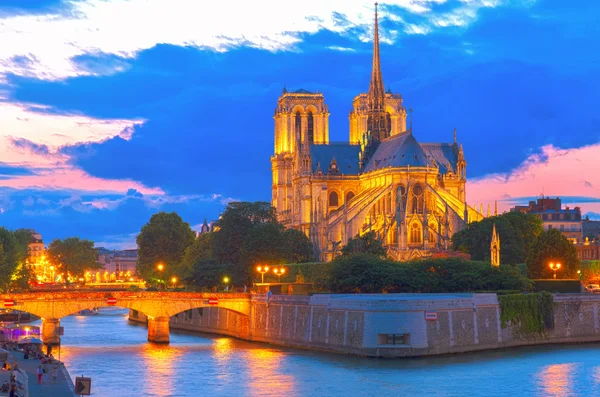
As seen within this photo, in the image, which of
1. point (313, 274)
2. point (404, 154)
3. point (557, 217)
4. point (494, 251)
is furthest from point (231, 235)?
point (557, 217)

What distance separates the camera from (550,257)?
93.9 meters

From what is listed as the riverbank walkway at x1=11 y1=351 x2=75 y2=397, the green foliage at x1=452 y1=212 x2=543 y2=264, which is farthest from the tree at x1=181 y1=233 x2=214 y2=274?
the riverbank walkway at x1=11 y1=351 x2=75 y2=397

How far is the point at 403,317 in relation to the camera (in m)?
68.1

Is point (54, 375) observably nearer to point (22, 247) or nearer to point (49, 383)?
point (49, 383)

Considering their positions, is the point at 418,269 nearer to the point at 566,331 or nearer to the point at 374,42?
the point at 566,331

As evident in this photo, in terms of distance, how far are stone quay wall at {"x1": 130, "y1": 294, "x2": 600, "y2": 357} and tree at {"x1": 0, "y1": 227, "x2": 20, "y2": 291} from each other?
3558 centimetres

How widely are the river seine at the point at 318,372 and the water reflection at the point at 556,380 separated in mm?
48

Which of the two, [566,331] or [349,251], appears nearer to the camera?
[566,331]

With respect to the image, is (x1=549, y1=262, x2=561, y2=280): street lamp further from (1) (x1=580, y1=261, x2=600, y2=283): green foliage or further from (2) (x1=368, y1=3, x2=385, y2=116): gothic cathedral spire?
(2) (x1=368, y1=3, x2=385, y2=116): gothic cathedral spire

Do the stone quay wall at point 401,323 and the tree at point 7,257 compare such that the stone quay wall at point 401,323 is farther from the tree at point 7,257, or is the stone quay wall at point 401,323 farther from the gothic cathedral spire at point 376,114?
the gothic cathedral spire at point 376,114

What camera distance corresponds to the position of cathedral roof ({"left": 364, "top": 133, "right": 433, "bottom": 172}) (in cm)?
13238

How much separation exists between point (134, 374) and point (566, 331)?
30.7 meters

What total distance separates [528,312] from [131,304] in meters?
27.6

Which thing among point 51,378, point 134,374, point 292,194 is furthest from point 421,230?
point 51,378
